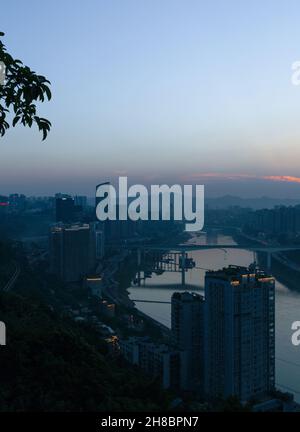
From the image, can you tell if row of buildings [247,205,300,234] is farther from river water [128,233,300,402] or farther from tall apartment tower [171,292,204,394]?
tall apartment tower [171,292,204,394]

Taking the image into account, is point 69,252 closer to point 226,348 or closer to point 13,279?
point 13,279

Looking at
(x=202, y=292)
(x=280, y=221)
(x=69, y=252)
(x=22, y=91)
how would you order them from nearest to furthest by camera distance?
1. (x=22, y=91)
2. (x=202, y=292)
3. (x=69, y=252)
4. (x=280, y=221)

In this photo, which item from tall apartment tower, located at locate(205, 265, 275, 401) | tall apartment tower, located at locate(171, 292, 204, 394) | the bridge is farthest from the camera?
the bridge

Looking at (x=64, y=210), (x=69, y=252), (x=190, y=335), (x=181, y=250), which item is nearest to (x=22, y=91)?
(x=190, y=335)

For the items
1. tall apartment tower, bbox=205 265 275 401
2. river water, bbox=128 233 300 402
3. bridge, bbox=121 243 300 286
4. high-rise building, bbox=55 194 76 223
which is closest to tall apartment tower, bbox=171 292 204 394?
tall apartment tower, bbox=205 265 275 401

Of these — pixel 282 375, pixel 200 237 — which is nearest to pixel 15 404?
pixel 282 375

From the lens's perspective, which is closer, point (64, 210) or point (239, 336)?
point (239, 336)

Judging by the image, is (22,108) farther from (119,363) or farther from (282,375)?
(282,375)
